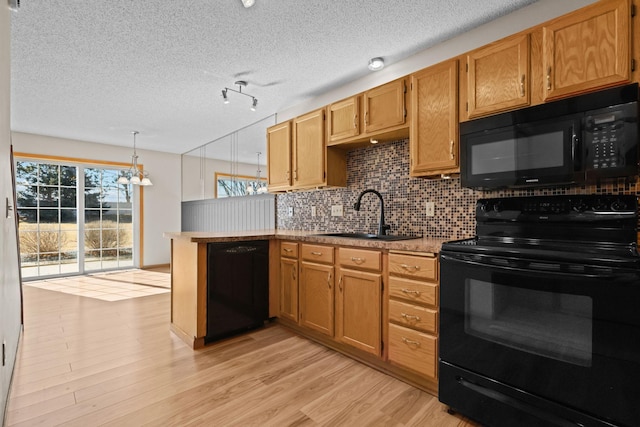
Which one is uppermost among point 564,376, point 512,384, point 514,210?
point 514,210

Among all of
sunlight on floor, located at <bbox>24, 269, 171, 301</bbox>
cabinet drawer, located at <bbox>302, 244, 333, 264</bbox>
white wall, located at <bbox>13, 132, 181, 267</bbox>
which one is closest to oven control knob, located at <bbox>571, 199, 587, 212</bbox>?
cabinet drawer, located at <bbox>302, 244, 333, 264</bbox>

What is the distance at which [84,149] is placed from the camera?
18.8ft

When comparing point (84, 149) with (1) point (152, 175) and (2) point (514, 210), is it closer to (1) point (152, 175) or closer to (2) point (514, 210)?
(1) point (152, 175)

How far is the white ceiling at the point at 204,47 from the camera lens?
2.10 meters

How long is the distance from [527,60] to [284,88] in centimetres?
229

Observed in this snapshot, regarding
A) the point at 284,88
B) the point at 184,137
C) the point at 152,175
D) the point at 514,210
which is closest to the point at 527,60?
the point at 514,210

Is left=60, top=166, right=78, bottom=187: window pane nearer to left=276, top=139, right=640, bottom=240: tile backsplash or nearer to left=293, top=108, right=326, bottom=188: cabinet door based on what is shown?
left=276, top=139, right=640, bottom=240: tile backsplash

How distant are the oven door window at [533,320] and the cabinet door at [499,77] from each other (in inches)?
42.6

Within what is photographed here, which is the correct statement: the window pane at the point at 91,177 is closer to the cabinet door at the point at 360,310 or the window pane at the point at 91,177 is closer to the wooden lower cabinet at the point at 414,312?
the cabinet door at the point at 360,310

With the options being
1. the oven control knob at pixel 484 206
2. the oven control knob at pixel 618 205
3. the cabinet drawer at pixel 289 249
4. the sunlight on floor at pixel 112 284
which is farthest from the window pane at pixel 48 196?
the oven control knob at pixel 618 205

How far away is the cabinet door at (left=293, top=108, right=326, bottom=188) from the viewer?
119 inches

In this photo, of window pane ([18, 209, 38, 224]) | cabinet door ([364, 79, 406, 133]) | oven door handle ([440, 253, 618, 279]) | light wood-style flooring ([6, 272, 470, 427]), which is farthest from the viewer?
window pane ([18, 209, 38, 224])

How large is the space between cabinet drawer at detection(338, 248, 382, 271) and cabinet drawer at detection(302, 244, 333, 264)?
104 mm

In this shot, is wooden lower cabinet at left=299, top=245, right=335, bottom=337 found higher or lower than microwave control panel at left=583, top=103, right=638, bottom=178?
lower
